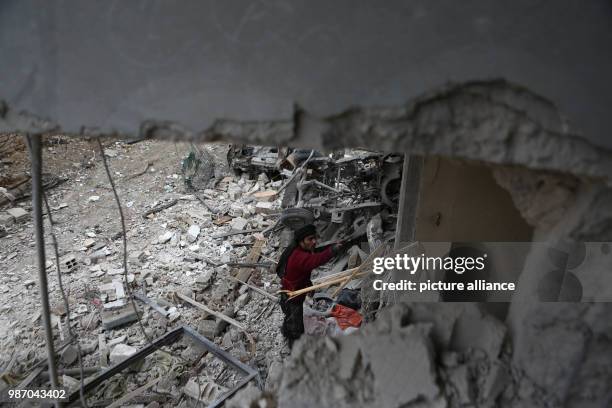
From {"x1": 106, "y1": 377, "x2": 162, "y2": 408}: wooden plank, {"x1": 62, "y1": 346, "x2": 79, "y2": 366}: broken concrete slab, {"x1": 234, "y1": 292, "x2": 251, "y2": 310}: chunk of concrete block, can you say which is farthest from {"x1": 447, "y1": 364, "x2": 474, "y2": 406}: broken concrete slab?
{"x1": 62, "y1": 346, "x2": 79, "y2": 366}: broken concrete slab

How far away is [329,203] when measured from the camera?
28.0 ft

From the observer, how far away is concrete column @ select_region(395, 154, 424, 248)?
5.27 metres

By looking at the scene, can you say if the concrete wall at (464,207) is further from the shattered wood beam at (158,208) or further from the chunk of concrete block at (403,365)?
the shattered wood beam at (158,208)

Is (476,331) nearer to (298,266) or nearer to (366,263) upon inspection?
(298,266)

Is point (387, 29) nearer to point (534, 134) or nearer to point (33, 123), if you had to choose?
point (534, 134)

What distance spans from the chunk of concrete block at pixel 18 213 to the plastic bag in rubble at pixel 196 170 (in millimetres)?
3474

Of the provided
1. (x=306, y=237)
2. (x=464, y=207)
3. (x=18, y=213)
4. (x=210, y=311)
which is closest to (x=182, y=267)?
(x=210, y=311)

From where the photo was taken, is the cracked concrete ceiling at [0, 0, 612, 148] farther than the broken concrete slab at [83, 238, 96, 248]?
No

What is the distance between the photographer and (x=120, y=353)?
634 cm

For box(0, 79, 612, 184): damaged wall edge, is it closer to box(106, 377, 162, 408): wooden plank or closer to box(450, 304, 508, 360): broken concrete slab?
box(450, 304, 508, 360): broken concrete slab

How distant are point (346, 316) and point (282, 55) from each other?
502cm

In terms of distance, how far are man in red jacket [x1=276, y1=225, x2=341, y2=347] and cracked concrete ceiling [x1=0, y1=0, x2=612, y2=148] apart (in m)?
3.55

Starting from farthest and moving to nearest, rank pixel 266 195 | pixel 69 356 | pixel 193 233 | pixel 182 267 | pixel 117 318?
pixel 266 195 → pixel 193 233 → pixel 182 267 → pixel 117 318 → pixel 69 356

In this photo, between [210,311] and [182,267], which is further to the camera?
[182,267]
